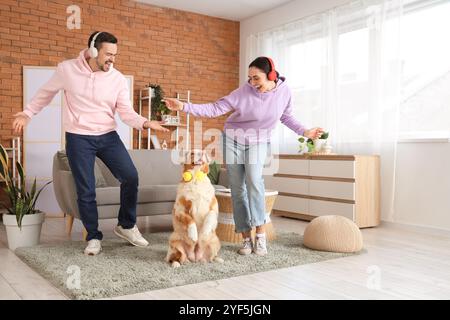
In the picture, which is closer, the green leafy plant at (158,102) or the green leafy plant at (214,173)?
the green leafy plant at (214,173)

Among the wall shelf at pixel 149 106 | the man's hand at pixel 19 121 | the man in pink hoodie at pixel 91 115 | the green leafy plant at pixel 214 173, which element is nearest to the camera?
the man's hand at pixel 19 121

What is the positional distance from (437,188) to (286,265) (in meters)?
2.23

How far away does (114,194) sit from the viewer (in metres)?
3.77

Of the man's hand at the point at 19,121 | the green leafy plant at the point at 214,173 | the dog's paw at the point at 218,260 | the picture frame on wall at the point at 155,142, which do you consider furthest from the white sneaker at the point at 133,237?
the picture frame on wall at the point at 155,142

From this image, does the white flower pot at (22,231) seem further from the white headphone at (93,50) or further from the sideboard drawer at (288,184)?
the sideboard drawer at (288,184)

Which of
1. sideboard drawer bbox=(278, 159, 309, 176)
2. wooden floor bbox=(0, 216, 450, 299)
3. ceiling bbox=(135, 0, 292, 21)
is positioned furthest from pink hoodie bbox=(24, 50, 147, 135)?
ceiling bbox=(135, 0, 292, 21)

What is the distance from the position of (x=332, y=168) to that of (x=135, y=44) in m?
3.20

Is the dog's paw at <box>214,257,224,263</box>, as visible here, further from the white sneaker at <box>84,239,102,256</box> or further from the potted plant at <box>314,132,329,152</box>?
the potted plant at <box>314,132,329,152</box>

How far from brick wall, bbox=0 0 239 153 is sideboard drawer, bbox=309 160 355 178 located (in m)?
2.23

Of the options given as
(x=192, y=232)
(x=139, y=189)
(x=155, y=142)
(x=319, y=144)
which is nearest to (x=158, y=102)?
(x=155, y=142)

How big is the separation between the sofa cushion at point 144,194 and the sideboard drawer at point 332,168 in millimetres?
1763

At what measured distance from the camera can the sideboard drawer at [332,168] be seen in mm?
4691
